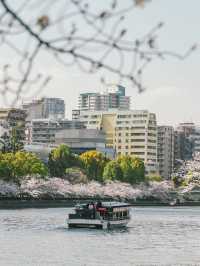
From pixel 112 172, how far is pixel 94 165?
527 centimetres

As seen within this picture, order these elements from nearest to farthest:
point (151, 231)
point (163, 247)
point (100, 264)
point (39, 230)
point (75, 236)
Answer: point (100, 264), point (163, 247), point (75, 236), point (39, 230), point (151, 231)

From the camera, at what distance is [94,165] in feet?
589

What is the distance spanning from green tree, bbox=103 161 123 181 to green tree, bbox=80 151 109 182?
1596 mm

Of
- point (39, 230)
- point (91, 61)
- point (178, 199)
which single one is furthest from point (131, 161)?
point (91, 61)

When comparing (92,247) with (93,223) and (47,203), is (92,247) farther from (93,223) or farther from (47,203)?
(47,203)

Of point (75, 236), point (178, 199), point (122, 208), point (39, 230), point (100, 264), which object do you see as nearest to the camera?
point (100, 264)

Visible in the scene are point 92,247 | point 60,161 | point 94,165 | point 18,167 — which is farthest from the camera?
point 94,165

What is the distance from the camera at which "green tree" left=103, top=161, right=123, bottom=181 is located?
17600 centimetres

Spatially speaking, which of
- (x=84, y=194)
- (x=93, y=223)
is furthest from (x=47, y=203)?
(x=93, y=223)

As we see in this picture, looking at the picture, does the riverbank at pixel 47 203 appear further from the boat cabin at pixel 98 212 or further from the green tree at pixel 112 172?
the boat cabin at pixel 98 212

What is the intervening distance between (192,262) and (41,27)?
130 ft

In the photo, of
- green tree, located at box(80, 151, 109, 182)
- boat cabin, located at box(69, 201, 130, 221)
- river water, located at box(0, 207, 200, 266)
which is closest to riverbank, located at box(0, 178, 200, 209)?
green tree, located at box(80, 151, 109, 182)

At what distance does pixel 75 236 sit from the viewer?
6625cm

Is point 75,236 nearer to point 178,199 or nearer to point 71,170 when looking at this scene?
point 71,170
